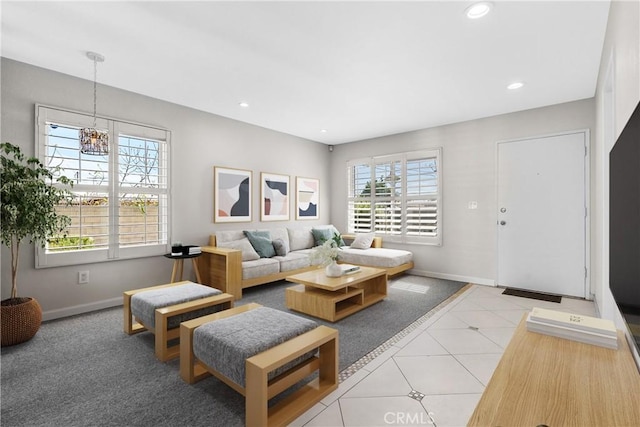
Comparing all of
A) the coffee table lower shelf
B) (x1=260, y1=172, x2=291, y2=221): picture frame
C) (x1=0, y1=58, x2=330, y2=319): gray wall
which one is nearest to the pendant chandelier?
(x1=0, y1=58, x2=330, y2=319): gray wall

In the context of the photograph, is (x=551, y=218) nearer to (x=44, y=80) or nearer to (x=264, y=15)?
(x=264, y=15)

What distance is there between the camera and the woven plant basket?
249 cm

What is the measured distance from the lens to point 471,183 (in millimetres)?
4676

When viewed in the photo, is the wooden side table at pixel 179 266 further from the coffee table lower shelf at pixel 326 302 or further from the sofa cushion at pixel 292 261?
the coffee table lower shelf at pixel 326 302

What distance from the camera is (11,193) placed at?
2510 millimetres

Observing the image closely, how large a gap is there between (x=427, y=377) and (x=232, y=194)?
3.67 meters

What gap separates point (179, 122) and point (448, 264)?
14.9 ft

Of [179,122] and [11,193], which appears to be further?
[179,122]

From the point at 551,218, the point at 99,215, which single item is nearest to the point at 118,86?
the point at 99,215

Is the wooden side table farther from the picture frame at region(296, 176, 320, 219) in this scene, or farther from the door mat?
the door mat

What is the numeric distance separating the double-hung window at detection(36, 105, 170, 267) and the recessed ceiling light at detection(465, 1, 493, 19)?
358 centimetres

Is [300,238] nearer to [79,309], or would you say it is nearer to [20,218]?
[79,309]

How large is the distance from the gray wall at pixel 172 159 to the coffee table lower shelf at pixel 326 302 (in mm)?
1759

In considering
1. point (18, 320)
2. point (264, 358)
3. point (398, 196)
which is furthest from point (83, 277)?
point (398, 196)
